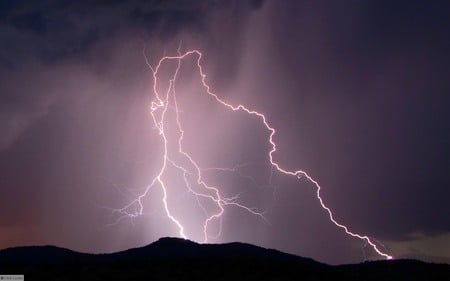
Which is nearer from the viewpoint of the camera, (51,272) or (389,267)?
(51,272)

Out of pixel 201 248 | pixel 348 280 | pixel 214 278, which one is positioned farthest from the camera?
pixel 201 248

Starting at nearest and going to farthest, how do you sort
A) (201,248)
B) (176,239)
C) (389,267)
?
1. (389,267)
2. (201,248)
3. (176,239)

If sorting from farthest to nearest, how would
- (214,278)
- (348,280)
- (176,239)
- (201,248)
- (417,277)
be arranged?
(176,239), (201,248), (417,277), (348,280), (214,278)

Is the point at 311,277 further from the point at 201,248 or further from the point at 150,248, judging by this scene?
the point at 150,248

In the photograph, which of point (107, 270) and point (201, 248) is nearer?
point (107, 270)

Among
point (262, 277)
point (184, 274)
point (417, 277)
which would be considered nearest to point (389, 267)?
point (417, 277)

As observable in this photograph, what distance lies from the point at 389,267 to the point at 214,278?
685 inches

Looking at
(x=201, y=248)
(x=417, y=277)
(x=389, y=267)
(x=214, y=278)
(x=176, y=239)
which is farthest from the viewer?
(x=176, y=239)

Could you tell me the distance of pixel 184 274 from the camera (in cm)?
3022

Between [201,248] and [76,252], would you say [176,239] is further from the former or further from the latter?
[76,252]

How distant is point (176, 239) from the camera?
5419 centimetres

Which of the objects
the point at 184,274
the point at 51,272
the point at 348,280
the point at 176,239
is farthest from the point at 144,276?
the point at 176,239

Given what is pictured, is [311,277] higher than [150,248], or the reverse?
[150,248]

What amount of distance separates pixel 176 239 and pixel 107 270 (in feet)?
77.4
